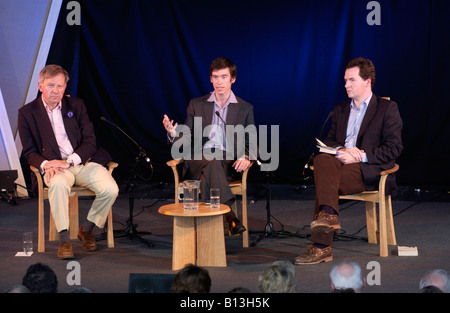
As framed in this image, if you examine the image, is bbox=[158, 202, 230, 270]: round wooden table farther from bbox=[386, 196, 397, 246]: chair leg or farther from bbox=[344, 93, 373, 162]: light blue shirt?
bbox=[386, 196, 397, 246]: chair leg

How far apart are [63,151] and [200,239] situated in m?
1.35

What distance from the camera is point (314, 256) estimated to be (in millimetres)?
3838

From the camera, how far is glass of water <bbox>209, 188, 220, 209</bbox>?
3.97 m

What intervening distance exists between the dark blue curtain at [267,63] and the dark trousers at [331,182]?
2.39m

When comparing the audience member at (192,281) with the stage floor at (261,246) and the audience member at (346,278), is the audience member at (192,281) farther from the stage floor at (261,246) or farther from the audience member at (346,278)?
the stage floor at (261,246)

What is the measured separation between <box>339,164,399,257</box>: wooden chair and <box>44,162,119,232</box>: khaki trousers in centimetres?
166

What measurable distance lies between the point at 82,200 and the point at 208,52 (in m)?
2.15

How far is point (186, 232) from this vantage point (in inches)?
153

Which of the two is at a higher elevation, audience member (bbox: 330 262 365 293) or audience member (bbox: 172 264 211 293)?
audience member (bbox: 172 264 211 293)

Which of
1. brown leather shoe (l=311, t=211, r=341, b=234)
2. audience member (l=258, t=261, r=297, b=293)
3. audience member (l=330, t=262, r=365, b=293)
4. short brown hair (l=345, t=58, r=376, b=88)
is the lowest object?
brown leather shoe (l=311, t=211, r=341, b=234)

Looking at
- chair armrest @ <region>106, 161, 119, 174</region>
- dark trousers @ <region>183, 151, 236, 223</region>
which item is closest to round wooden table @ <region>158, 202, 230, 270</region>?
dark trousers @ <region>183, 151, 236, 223</region>

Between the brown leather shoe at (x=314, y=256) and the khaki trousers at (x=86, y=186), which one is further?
the khaki trousers at (x=86, y=186)

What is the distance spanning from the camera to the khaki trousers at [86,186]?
13.6 feet

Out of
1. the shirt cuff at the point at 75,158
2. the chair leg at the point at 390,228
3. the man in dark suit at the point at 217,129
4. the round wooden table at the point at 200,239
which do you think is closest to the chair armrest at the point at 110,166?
the shirt cuff at the point at 75,158
